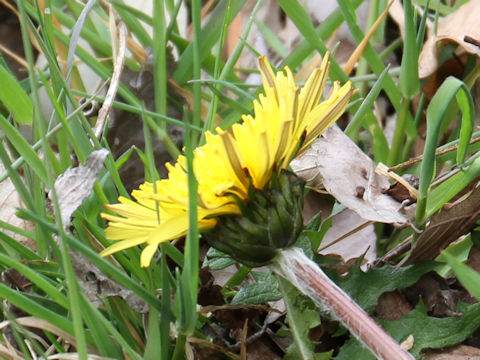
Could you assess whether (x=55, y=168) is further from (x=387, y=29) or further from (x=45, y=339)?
(x=387, y=29)

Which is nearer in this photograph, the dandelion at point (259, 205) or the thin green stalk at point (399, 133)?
Result: the dandelion at point (259, 205)

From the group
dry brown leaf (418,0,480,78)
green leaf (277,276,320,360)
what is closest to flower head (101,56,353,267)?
green leaf (277,276,320,360)

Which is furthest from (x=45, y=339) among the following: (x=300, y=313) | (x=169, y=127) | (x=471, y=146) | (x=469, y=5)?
(x=469, y=5)

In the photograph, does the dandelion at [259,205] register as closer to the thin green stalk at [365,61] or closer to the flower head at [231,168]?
the flower head at [231,168]

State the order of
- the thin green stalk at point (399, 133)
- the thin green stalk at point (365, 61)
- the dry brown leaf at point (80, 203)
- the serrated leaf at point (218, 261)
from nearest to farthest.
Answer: the dry brown leaf at point (80, 203) < the serrated leaf at point (218, 261) < the thin green stalk at point (399, 133) < the thin green stalk at point (365, 61)

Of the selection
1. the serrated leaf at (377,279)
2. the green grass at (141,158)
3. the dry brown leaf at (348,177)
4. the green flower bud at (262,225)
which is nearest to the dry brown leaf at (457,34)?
the green grass at (141,158)

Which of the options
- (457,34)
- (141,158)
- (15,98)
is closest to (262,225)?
(141,158)

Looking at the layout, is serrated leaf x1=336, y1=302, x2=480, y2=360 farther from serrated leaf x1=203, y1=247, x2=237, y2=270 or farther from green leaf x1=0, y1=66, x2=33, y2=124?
green leaf x1=0, y1=66, x2=33, y2=124
